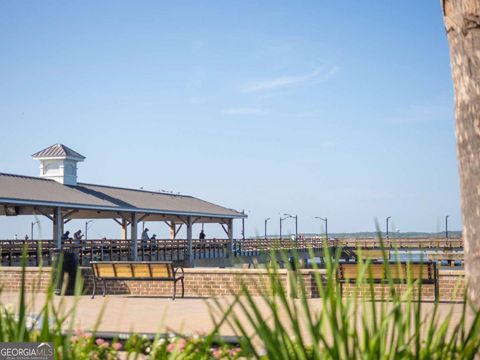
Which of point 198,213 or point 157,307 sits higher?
point 198,213

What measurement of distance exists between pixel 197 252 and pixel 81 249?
10.6 meters

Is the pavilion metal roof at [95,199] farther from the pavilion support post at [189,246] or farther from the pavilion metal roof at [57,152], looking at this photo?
the pavilion metal roof at [57,152]

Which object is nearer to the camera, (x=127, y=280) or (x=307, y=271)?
(x=307, y=271)

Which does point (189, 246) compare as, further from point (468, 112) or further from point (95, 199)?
point (468, 112)

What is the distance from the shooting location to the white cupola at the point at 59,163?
103ft

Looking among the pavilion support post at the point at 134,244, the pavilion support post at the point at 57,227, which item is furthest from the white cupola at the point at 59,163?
the pavilion support post at the point at 57,227

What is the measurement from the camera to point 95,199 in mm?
29188

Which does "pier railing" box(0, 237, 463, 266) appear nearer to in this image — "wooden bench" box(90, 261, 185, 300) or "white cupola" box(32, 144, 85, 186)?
"white cupola" box(32, 144, 85, 186)

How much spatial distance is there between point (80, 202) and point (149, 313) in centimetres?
1678

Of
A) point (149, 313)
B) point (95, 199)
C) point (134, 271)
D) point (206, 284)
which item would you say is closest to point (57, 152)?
point (95, 199)

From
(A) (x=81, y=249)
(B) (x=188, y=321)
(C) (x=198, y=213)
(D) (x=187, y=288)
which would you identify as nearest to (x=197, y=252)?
(C) (x=198, y=213)

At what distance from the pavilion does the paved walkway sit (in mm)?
10729

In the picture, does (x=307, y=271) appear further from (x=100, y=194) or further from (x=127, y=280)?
(x=100, y=194)

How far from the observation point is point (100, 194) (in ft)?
104
